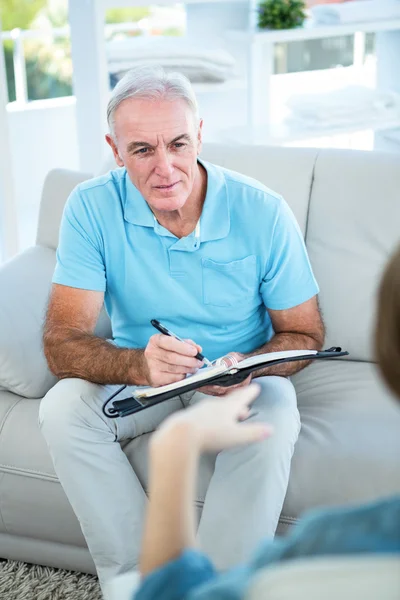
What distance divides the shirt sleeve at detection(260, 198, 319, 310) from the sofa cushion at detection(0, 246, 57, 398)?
54 cm

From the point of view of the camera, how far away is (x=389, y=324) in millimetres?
663

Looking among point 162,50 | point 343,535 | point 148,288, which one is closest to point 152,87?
point 148,288

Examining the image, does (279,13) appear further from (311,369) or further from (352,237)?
(311,369)

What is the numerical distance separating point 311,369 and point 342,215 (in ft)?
1.27

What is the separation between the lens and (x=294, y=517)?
1.72 m

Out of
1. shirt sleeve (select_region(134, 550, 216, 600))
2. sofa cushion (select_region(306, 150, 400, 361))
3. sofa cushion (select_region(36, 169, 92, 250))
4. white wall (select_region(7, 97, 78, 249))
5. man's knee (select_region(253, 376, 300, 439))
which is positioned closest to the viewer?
shirt sleeve (select_region(134, 550, 216, 600))

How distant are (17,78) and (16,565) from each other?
2.60m

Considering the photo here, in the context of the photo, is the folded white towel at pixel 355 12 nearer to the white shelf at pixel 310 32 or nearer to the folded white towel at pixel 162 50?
the white shelf at pixel 310 32

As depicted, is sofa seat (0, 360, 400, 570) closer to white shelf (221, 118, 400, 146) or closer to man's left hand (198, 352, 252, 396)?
man's left hand (198, 352, 252, 396)

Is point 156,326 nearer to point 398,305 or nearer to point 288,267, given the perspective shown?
point 288,267

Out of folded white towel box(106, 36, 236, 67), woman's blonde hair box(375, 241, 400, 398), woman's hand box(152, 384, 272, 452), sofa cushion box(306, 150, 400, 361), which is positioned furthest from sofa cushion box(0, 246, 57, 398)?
woman's blonde hair box(375, 241, 400, 398)

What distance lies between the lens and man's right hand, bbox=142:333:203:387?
1.68 meters

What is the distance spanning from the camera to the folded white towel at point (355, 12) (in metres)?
3.03

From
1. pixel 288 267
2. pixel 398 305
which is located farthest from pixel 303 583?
pixel 288 267
